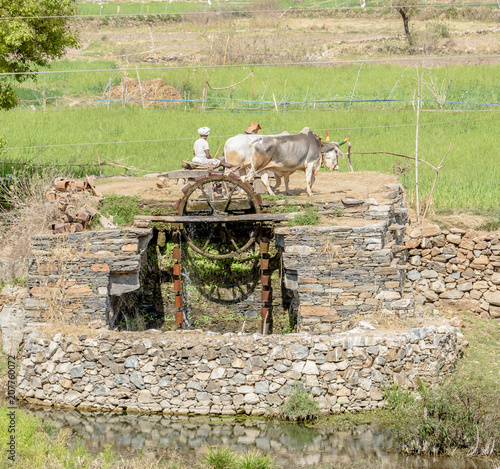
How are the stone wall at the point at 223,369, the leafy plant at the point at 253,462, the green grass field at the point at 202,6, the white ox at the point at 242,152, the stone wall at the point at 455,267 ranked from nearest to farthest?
the leafy plant at the point at 253,462 < the stone wall at the point at 223,369 < the white ox at the point at 242,152 < the stone wall at the point at 455,267 < the green grass field at the point at 202,6

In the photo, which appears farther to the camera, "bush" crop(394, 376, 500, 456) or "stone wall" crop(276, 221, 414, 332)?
"stone wall" crop(276, 221, 414, 332)

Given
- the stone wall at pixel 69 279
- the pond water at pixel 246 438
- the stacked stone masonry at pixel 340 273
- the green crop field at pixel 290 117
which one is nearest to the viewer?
the pond water at pixel 246 438

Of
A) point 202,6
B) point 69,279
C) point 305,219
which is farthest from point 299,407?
point 202,6

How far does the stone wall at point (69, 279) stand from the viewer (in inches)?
536

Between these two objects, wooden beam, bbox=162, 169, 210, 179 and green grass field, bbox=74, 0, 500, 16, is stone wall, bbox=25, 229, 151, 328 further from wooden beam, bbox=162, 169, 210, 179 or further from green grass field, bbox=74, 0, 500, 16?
green grass field, bbox=74, 0, 500, 16

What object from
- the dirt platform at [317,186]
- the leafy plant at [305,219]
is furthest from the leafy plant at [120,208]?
the leafy plant at [305,219]

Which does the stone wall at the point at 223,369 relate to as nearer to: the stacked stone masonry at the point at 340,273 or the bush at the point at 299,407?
the bush at the point at 299,407

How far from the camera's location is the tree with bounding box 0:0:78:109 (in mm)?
17094

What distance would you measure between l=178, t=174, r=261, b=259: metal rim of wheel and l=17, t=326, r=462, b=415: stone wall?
2369mm

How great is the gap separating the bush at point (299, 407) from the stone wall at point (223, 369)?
14 centimetres

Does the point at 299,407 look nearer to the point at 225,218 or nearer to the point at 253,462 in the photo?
the point at 253,462

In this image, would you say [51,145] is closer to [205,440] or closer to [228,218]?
[228,218]

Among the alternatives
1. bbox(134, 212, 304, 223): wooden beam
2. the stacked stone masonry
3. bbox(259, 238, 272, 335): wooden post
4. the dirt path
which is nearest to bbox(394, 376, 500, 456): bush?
the stacked stone masonry

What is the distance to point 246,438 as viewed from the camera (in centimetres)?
1204
